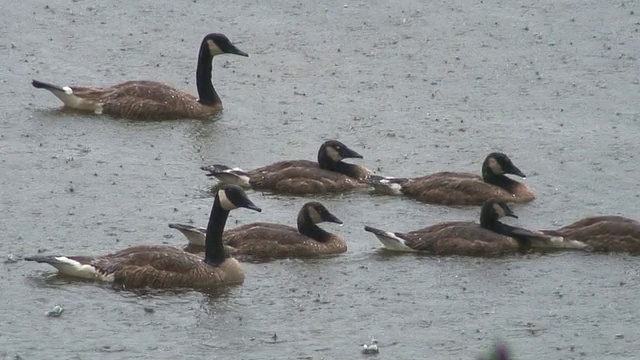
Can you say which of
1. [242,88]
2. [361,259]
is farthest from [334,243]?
[242,88]

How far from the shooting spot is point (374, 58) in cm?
2127

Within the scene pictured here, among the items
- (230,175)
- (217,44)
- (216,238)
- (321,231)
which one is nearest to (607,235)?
(321,231)

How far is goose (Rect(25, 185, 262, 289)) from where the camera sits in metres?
13.7

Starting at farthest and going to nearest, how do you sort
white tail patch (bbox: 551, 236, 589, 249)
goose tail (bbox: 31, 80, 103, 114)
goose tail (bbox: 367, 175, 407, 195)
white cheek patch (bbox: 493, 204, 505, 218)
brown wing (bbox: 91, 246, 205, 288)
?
1. goose tail (bbox: 31, 80, 103, 114)
2. goose tail (bbox: 367, 175, 407, 195)
3. white cheek patch (bbox: 493, 204, 505, 218)
4. white tail patch (bbox: 551, 236, 589, 249)
5. brown wing (bbox: 91, 246, 205, 288)

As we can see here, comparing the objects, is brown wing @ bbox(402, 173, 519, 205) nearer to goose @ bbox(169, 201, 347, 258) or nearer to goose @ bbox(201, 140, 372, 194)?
goose @ bbox(201, 140, 372, 194)

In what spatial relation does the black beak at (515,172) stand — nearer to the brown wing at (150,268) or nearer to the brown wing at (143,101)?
the brown wing at (150,268)

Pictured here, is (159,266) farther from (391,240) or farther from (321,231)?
(391,240)

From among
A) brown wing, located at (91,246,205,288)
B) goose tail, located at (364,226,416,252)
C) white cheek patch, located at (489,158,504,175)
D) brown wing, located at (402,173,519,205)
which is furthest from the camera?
white cheek patch, located at (489,158,504,175)

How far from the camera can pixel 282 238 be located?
48.4ft

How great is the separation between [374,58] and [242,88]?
193 centimetres

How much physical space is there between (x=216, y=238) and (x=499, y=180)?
365 centimetres

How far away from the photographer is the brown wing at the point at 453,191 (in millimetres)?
16281

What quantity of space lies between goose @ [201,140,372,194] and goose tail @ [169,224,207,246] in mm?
1638

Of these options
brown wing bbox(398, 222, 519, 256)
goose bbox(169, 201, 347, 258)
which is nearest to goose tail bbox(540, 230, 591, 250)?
brown wing bbox(398, 222, 519, 256)
